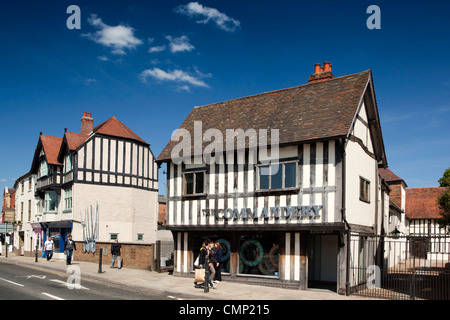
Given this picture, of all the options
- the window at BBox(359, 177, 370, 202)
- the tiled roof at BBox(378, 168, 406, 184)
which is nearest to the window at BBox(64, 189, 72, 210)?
the window at BBox(359, 177, 370, 202)

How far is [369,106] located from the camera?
1855 cm

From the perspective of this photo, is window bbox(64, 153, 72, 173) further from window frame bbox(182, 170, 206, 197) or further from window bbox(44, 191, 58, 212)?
window frame bbox(182, 170, 206, 197)

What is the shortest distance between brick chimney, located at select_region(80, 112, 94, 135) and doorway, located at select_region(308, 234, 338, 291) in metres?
23.2

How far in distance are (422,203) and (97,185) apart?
103ft

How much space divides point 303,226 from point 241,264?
343 cm

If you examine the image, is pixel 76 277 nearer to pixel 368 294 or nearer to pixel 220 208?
pixel 220 208

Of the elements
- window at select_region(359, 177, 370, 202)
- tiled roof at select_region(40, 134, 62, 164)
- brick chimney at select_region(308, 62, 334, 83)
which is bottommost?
window at select_region(359, 177, 370, 202)

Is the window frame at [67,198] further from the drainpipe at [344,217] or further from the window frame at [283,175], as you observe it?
the drainpipe at [344,217]

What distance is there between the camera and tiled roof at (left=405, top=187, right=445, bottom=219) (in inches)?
Answer: 1641

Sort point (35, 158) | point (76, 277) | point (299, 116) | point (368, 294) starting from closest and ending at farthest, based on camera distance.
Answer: point (368, 294), point (299, 116), point (76, 277), point (35, 158)

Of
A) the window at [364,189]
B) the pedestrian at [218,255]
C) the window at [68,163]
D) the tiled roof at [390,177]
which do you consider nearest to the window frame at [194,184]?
the pedestrian at [218,255]
